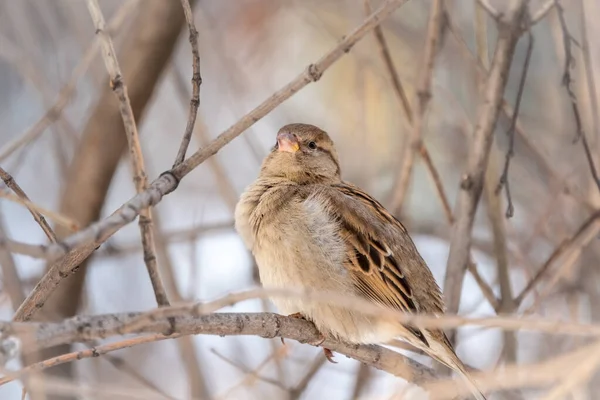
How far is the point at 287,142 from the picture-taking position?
136 inches

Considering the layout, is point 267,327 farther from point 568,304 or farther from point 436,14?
point 568,304

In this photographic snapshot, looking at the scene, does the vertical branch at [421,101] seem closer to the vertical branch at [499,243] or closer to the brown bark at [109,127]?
the vertical branch at [499,243]


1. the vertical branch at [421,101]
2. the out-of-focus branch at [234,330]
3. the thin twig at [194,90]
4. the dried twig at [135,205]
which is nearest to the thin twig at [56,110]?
the thin twig at [194,90]

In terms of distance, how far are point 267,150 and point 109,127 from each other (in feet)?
3.76

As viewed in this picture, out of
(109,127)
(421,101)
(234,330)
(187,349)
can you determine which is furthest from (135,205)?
(109,127)

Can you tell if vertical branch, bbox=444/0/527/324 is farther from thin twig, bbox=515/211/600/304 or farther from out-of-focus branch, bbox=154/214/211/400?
out-of-focus branch, bbox=154/214/211/400

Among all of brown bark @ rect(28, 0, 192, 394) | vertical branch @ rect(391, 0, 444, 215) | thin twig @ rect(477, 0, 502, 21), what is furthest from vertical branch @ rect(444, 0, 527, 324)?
brown bark @ rect(28, 0, 192, 394)

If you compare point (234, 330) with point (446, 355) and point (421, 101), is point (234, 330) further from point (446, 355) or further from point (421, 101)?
point (421, 101)

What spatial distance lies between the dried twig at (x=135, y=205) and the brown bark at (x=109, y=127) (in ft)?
5.55

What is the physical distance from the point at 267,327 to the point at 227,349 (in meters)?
2.16

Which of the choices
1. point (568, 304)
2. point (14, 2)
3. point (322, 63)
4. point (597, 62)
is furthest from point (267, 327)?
point (14, 2)

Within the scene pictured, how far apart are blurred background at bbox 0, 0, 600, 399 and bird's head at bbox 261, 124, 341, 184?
349 millimetres

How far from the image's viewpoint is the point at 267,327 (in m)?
2.24

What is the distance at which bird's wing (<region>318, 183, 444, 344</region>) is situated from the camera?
2902 millimetres
